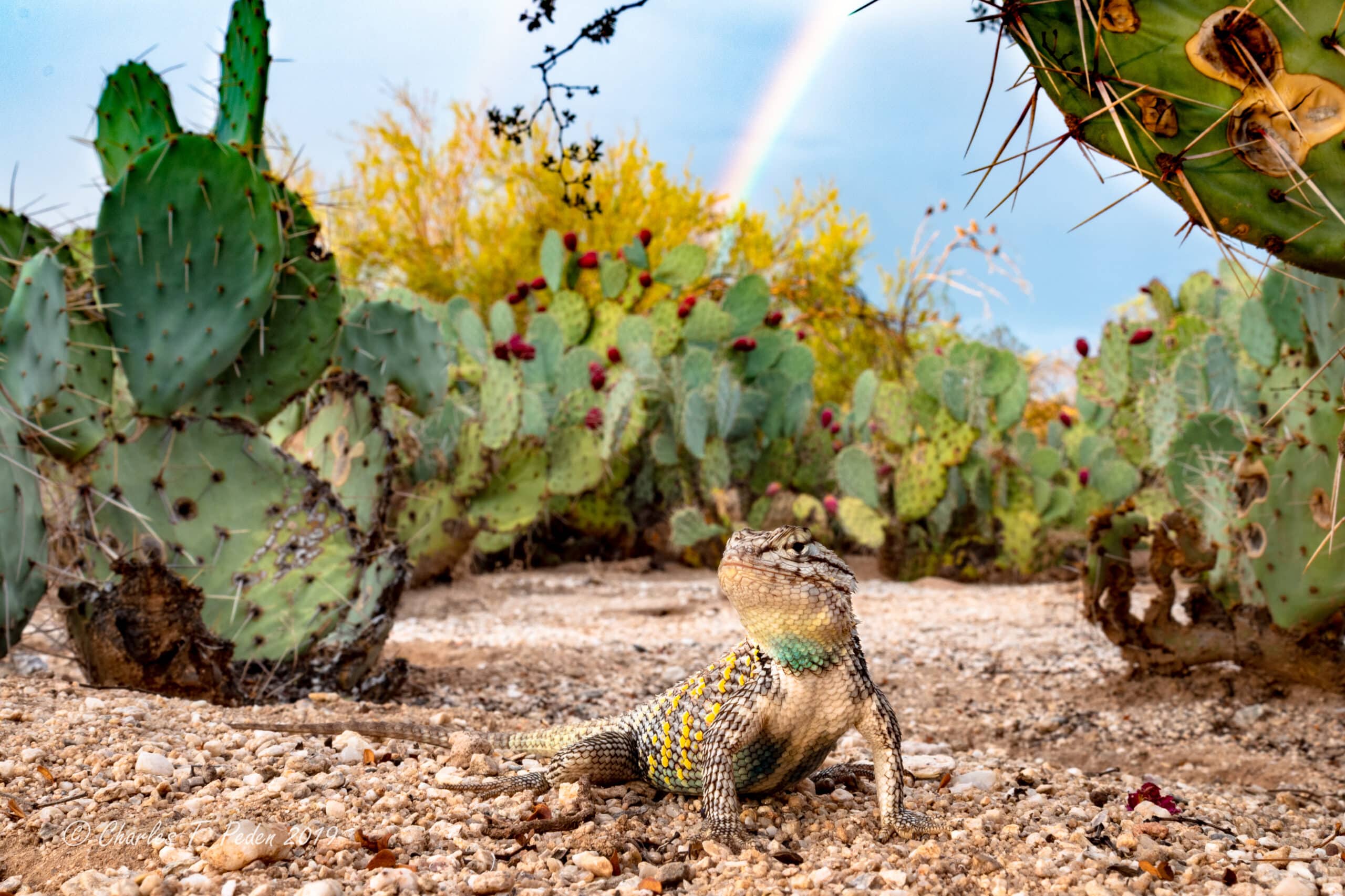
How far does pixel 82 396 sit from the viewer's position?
163 inches

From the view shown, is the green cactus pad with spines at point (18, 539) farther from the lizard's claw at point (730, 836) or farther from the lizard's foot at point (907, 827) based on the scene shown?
the lizard's foot at point (907, 827)

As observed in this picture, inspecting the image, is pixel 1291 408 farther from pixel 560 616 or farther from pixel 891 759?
pixel 560 616

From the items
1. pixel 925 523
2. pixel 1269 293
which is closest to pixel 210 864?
pixel 1269 293

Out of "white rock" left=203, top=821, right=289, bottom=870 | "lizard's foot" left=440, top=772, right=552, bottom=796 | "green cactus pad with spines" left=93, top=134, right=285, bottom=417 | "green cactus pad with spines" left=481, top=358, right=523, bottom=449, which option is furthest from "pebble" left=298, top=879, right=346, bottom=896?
"green cactus pad with spines" left=481, top=358, right=523, bottom=449

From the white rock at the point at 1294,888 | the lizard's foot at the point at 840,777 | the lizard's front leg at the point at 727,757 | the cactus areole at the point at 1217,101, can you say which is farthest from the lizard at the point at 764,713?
the cactus areole at the point at 1217,101

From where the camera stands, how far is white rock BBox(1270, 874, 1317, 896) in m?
2.21

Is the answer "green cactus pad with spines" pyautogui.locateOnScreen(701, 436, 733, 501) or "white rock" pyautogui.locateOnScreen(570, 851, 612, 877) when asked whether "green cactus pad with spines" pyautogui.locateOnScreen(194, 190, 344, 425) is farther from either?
"green cactus pad with spines" pyautogui.locateOnScreen(701, 436, 733, 501)

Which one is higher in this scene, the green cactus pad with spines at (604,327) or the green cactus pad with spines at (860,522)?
the green cactus pad with spines at (604,327)

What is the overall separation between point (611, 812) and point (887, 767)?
704 mm

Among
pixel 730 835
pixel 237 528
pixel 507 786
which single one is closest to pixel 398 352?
pixel 237 528

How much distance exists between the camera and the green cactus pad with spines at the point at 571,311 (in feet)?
34.3

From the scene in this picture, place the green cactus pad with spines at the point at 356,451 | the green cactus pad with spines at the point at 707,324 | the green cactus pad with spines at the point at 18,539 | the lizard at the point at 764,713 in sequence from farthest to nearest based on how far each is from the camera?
the green cactus pad with spines at the point at 707,324 → the green cactus pad with spines at the point at 356,451 → the green cactus pad with spines at the point at 18,539 → the lizard at the point at 764,713

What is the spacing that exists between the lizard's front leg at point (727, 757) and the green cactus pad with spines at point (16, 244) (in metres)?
3.30

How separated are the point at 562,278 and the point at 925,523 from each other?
4423 mm
